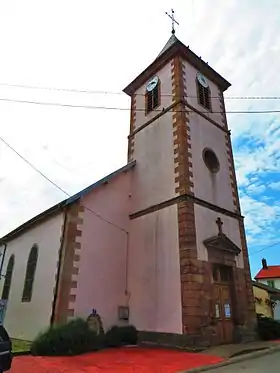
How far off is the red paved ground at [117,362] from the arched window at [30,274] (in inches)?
177

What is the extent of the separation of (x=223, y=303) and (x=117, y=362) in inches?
190

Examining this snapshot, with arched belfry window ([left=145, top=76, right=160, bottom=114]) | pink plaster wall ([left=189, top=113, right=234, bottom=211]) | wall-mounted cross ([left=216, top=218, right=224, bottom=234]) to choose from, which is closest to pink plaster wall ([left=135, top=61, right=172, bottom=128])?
arched belfry window ([left=145, top=76, right=160, bottom=114])

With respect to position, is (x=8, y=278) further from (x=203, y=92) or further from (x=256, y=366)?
(x=203, y=92)

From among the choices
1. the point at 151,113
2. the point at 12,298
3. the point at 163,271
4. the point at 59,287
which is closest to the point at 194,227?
the point at 163,271

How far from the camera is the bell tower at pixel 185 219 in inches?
391

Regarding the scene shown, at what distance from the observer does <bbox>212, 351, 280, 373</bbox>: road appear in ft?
21.2

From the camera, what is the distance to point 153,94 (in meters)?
15.2

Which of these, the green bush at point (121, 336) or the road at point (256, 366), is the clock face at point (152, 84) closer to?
the green bush at point (121, 336)

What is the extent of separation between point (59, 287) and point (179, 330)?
151 inches

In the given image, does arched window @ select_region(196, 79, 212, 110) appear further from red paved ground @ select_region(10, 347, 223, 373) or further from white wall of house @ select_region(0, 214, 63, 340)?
red paved ground @ select_region(10, 347, 223, 373)

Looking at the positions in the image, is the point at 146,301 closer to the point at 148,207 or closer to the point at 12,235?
the point at 148,207

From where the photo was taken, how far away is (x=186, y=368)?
659 centimetres

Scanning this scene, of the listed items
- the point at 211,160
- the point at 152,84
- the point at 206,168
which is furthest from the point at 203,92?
the point at 206,168

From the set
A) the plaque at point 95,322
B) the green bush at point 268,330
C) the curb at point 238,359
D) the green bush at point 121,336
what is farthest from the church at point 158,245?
the curb at point 238,359
